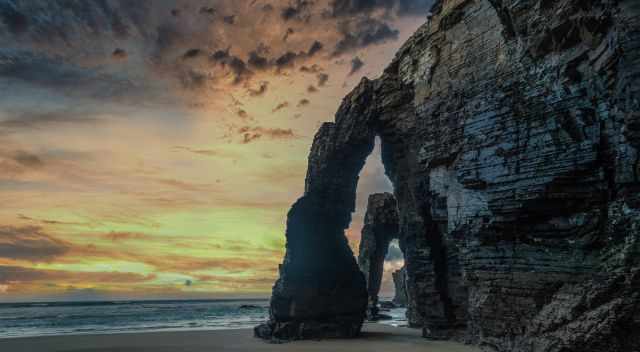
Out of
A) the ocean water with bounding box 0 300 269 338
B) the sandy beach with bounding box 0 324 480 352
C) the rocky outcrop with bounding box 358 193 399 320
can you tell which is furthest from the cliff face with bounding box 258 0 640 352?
the ocean water with bounding box 0 300 269 338

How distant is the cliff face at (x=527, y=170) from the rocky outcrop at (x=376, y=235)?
2299 centimetres

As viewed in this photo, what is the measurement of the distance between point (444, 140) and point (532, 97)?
5629mm

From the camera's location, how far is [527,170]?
47.1 feet

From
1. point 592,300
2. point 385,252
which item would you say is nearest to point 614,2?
point 592,300

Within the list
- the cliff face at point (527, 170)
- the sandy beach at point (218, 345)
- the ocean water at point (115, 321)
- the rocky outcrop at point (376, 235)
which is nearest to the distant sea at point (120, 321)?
the ocean water at point (115, 321)

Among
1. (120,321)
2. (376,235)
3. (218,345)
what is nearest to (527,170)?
(218,345)

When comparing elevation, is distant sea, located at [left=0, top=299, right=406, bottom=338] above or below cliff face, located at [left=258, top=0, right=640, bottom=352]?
below

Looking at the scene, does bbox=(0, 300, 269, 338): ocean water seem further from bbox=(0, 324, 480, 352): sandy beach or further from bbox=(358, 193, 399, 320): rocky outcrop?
bbox=(358, 193, 399, 320): rocky outcrop

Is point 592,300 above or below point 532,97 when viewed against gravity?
below

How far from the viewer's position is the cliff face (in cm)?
1188

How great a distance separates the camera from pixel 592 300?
12.2 m

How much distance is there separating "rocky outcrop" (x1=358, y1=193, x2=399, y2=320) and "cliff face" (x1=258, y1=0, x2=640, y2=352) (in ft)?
75.4

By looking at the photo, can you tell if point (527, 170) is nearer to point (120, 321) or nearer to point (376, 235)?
point (376, 235)

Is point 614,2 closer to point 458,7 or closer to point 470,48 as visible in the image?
point 470,48
